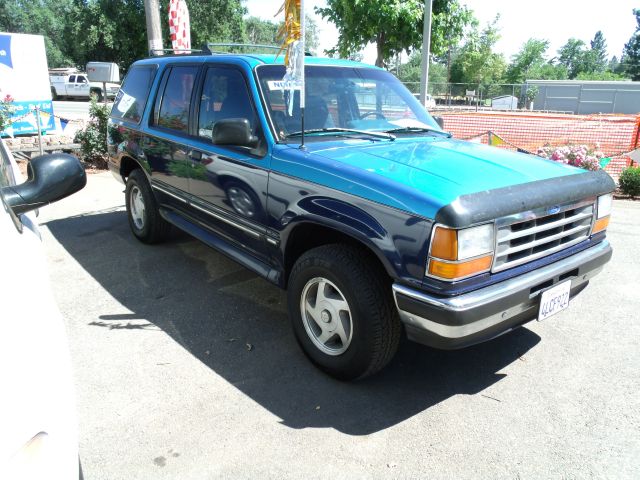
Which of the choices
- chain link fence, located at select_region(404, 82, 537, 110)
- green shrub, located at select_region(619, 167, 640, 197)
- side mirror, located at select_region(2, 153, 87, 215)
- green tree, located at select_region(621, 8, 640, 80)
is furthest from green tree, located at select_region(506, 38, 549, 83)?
side mirror, located at select_region(2, 153, 87, 215)

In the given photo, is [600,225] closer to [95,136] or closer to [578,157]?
[578,157]

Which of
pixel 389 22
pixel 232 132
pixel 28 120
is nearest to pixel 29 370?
pixel 232 132

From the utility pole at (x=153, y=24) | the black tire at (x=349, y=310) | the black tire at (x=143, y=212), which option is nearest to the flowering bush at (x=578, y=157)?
the black tire at (x=143, y=212)

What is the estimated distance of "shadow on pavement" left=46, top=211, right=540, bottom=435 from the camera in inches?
119

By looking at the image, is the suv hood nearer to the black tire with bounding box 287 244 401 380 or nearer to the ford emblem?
the ford emblem

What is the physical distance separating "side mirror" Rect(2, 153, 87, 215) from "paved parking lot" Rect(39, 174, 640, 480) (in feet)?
4.52

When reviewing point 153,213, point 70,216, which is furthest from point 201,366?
point 70,216

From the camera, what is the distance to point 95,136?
33.6 feet

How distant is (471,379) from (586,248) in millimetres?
1143

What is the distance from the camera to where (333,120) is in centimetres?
376

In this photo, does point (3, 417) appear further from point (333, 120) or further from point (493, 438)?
point (333, 120)

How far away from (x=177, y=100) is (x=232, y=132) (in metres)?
1.60

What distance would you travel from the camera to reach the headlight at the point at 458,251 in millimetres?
2469

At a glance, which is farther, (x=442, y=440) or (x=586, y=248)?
(x=586, y=248)
